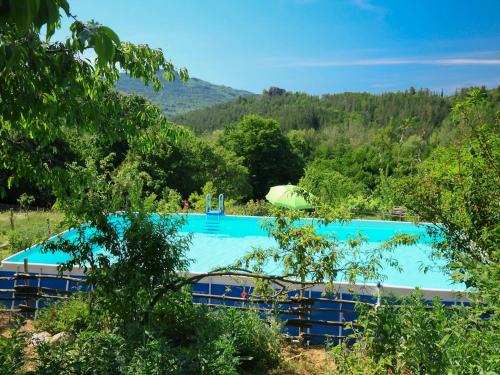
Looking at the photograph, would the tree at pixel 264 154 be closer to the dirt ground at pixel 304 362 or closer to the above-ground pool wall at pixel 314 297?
the above-ground pool wall at pixel 314 297

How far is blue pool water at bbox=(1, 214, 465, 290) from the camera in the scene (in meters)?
11.1

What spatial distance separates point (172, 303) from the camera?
424cm

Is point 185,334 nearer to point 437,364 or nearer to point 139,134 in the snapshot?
point 139,134

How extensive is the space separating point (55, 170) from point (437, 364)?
3.08 meters

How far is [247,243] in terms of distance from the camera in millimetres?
13523

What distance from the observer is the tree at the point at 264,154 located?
4069cm

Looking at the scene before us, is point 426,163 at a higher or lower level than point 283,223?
higher

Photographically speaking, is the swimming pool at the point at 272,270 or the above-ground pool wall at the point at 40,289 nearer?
the swimming pool at the point at 272,270

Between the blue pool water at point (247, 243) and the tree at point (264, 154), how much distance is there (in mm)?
24931

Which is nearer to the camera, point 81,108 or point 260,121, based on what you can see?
point 81,108

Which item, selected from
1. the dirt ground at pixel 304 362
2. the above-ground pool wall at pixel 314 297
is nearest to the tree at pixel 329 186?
the above-ground pool wall at pixel 314 297

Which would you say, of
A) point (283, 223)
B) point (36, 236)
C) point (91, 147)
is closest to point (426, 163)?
point (283, 223)

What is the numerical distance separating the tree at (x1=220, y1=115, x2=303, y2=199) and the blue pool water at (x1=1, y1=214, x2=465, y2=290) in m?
24.9

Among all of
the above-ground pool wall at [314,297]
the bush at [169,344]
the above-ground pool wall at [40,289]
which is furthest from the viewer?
the above-ground pool wall at [40,289]
